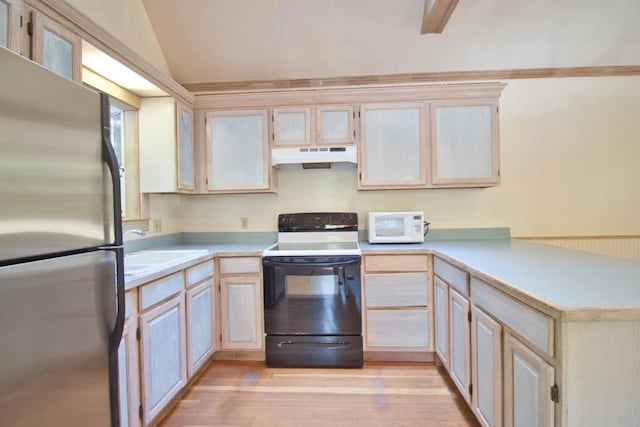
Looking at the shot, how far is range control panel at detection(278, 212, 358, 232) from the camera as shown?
9.24 feet

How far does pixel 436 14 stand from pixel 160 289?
8.60 feet

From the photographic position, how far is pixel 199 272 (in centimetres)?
215

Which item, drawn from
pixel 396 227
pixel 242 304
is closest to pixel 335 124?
pixel 396 227

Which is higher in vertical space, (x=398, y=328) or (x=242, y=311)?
(x=242, y=311)

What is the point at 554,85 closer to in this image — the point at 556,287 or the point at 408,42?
the point at 408,42

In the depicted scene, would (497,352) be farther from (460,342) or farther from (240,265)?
(240,265)

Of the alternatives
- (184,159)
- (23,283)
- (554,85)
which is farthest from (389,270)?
(554,85)

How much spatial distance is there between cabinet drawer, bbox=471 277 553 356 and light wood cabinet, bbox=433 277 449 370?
517mm

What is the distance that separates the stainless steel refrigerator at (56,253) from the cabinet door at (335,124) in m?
1.77

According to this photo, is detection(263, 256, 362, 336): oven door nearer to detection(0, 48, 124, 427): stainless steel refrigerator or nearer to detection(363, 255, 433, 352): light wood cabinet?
detection(363, 255, 433, 352): light wood cabinet

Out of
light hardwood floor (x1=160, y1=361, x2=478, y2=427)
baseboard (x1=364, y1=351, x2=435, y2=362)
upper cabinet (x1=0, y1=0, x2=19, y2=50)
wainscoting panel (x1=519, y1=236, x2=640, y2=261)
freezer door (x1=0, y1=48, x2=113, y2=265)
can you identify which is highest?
upper cabinet (x1=0, y1=0, x2=19, y2=50)

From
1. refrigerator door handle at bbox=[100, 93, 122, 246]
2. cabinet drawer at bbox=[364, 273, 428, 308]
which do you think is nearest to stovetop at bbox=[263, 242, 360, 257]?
cabinet drawer at bbox=[364, 273, 428, 308]

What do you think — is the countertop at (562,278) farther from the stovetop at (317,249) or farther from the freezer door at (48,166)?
the stovetop at (317,249)

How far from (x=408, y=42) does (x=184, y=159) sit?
2117 mm
